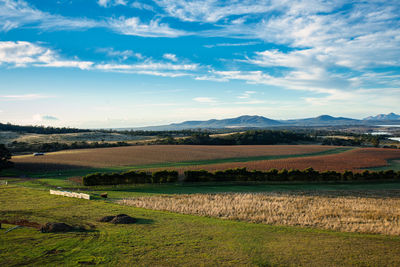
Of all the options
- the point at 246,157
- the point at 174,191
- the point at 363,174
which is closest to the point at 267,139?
the point at 246,157

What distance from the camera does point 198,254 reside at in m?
13.7

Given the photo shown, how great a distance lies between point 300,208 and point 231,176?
17.4 m

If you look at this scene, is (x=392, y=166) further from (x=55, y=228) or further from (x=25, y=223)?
(x=25, y=223)

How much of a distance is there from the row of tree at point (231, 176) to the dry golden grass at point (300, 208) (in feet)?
27.4

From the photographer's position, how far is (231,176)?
142 feet

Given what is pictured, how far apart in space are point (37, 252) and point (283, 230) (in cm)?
1448

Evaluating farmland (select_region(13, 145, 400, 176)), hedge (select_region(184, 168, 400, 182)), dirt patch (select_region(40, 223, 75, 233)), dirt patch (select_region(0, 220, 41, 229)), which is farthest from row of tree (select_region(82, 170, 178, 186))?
dirt patch (select_region(40, 223, 75, 233))

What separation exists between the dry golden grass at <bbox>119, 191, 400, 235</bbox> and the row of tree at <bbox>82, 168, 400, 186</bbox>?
27.4 feet

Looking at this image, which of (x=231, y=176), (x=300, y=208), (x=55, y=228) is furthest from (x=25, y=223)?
(x=231, y=176)

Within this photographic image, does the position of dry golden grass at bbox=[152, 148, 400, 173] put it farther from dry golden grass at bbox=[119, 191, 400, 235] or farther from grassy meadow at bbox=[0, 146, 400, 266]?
dry golden grass at bbox=[119, 191, 400, 235]

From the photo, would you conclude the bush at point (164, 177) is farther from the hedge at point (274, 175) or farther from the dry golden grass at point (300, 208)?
the dry golden grass at point (300, 208)

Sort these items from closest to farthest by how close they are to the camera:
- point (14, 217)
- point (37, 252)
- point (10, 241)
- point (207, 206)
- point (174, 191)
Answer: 1. point (37, 252)
2. point (10, 241)
3. point (14, 217)
4. point (207, 206)
5. point (174, 191)

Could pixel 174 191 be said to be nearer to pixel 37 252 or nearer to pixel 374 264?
pixel 37 252

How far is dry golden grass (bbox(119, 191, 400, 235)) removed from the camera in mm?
20828
